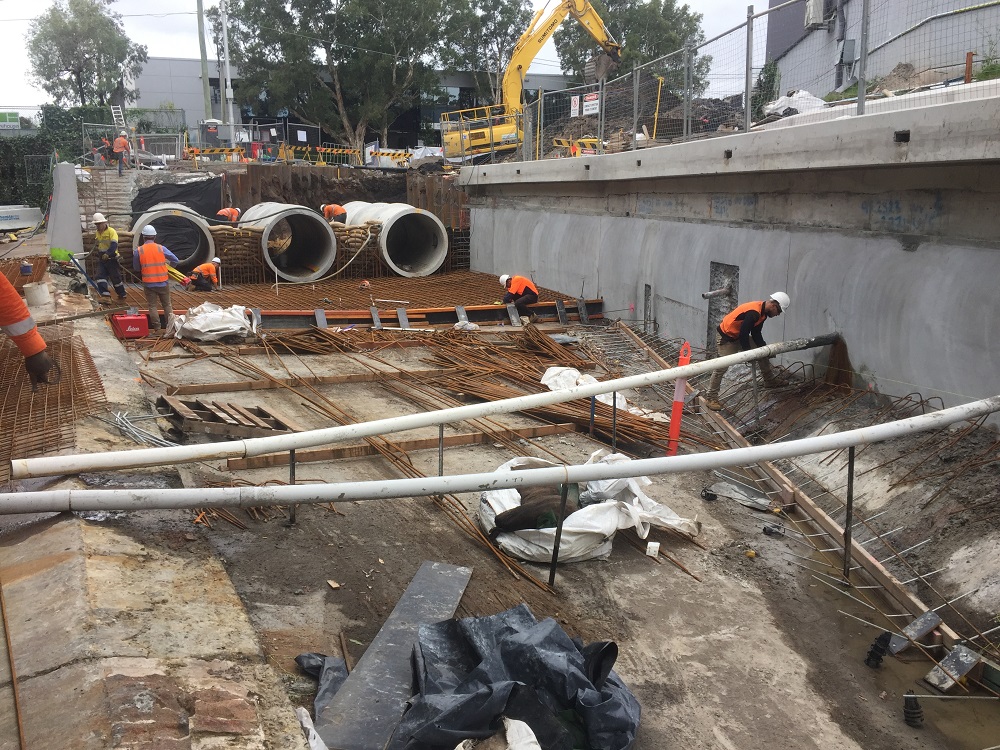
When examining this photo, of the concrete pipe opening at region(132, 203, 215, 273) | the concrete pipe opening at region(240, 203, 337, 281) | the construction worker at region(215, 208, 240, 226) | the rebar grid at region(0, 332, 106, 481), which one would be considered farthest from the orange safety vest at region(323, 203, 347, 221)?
the rebar grid at region(0, 332, 106, 481)

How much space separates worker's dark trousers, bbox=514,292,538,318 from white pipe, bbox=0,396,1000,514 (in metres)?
9.74

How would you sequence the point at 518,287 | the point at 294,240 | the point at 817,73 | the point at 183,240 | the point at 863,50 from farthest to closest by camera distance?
the point at 294,240, the point at 183,240, the point at 518,287, the point at 817,73, the point at 863,50

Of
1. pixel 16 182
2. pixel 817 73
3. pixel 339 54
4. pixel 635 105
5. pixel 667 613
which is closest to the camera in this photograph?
pixel 667 613

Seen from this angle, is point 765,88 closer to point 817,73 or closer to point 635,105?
point 817,73

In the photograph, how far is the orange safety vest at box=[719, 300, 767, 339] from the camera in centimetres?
893

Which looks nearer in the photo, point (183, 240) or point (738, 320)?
point (738, 320)

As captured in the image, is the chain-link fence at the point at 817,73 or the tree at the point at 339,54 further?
the tree at the point at 339,54

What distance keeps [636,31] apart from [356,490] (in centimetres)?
5325

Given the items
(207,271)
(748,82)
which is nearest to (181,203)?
(207,271)

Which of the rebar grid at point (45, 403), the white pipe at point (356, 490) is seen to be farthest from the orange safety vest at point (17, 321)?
the white pipe at point (356, 490)

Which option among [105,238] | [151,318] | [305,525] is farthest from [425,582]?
[105,238]

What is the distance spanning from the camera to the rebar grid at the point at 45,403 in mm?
5828

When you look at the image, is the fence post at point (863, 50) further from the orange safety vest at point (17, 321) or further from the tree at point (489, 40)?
the tree at point (489, 40)

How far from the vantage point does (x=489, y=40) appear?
51.3 meters
